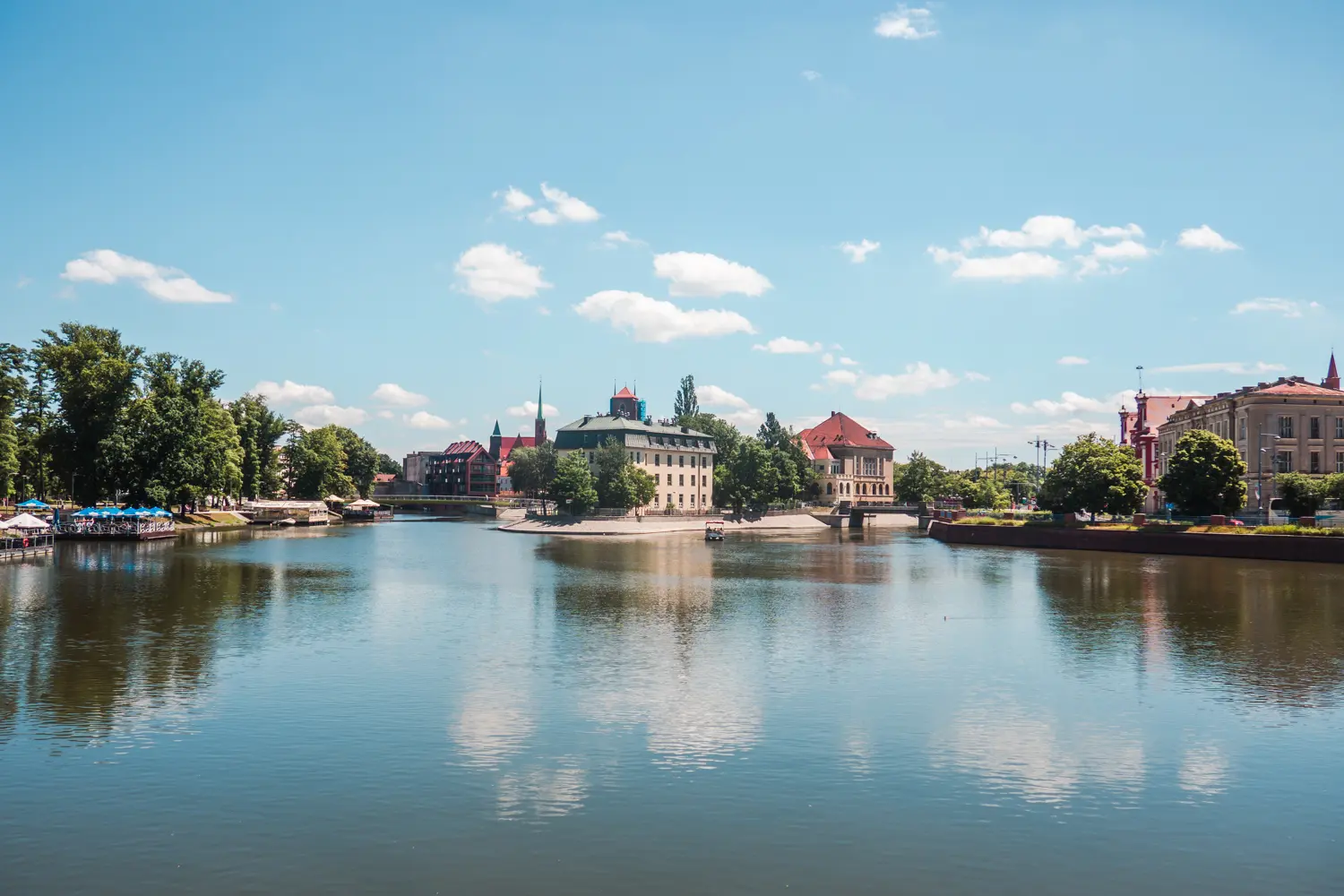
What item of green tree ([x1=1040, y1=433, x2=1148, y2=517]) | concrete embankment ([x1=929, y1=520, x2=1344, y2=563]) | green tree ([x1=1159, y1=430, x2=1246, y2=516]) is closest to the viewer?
concrete embankment ([x1=929, y1=520, x2=1344, y2=563])

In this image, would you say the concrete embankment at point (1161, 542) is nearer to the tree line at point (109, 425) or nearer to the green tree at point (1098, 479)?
the green tree at point (1098, 479)

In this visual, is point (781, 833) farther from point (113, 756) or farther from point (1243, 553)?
point (1243, 553)

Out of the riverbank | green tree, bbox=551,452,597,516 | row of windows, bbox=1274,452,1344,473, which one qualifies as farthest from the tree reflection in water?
row of windows, bbox=1274,452,1344,473

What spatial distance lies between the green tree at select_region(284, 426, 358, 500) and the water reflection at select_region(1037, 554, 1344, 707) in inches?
5292

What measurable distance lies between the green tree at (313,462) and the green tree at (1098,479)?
409ft

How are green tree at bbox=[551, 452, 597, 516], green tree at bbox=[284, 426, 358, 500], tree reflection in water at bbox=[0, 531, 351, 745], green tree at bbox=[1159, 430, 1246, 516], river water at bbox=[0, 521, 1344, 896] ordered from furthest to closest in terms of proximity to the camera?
green tree at bbox=[284, 426, 358, 500]
green tree at bbox=[551, 452, 597, 516]
green tree at bbox=[1159, 430, 1246, 516]
tree reflection in water at bbox=[0, 531, 351, 745]
river water at bbox=[0, 521, 1344, 896]

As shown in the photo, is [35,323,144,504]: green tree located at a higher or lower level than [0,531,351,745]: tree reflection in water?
higher

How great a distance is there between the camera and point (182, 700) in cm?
3084

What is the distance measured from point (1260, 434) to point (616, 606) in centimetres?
9108

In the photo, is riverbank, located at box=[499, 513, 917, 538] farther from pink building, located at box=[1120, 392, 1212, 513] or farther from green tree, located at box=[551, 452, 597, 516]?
pink building, located at box=[1120, 392, 1212, 513]

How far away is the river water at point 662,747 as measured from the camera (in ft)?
61.7

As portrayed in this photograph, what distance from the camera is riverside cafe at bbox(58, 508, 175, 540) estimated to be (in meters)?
98.1

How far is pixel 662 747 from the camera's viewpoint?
86.9 ft

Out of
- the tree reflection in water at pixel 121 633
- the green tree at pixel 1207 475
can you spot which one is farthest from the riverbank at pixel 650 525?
the green tree at pixel 1207 475
